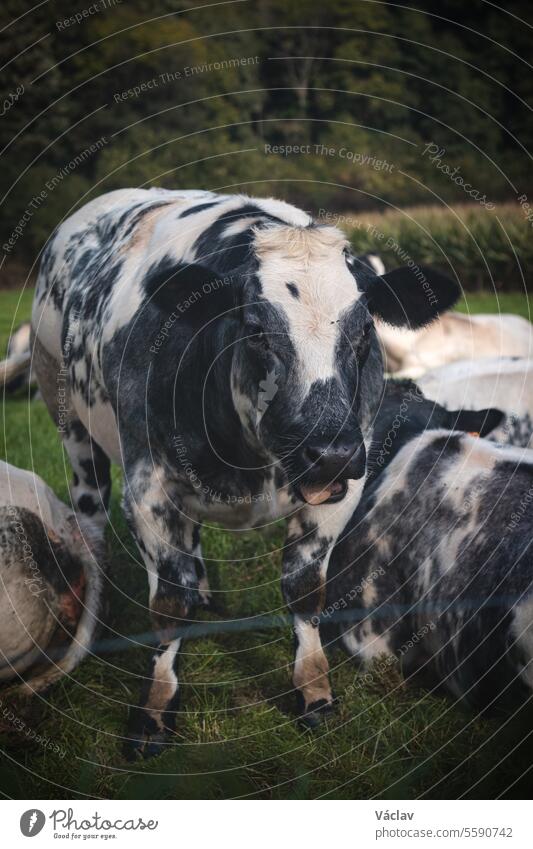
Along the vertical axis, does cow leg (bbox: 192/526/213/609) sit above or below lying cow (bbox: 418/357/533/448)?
below

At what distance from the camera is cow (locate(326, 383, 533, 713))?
156 inches

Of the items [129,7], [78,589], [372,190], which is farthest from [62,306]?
[372,190]

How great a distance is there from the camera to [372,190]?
40.6 feet

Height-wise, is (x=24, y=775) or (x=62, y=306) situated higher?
(x=62, y=306)

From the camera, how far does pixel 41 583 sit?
4.23m

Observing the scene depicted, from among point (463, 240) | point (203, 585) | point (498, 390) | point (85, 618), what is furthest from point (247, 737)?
point (463, 240)

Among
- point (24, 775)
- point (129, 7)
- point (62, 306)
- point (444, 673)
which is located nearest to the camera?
point (24, 775)

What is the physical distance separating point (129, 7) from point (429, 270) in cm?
706

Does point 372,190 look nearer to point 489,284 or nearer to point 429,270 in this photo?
point 489,284

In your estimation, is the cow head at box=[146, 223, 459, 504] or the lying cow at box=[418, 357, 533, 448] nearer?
the cow head at box=[146, 223, 459, 504]

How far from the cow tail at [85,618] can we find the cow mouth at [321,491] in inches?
58.6

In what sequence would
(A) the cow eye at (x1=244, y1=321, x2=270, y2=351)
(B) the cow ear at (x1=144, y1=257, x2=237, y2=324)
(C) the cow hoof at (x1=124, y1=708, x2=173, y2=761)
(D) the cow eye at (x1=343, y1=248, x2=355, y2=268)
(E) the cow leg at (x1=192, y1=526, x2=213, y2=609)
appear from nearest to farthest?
(A) the cow eye at (x1=244, y1=321, x2=270, y2=351)
(B) the cow ear at (x1=144, y1=257, x2=237, y2=324)
(D) the cow eye at (x1=343, y1=248, x2=355, y2=268)
(C) the cow hoof at (x1=124, y1=708, x2=173, y2=761)
(E) the cow leg at (x1=192, y1=526, x2=213, y2=609)

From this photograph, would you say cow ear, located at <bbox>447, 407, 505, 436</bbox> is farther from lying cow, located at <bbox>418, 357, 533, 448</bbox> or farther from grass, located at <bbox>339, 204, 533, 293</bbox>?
grass, located at <bbox>339, 204, 533, 293</bbox>

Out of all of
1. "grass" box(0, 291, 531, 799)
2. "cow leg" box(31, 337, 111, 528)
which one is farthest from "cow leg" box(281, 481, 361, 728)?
"cow leg" box(31, 337, 111, 528)
